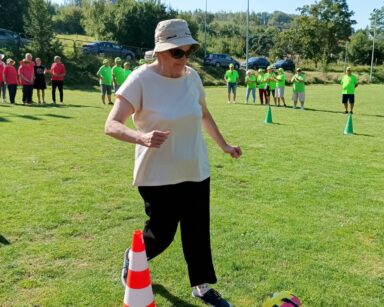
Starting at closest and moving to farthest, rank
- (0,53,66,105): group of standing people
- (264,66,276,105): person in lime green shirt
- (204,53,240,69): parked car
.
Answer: (0,53,66,105): group of standing people, (264,66,276,105): person in lime green shirt, (204,53,240,69): parked car

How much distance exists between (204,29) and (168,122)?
72716mm

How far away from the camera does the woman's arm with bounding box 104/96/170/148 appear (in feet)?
8.63

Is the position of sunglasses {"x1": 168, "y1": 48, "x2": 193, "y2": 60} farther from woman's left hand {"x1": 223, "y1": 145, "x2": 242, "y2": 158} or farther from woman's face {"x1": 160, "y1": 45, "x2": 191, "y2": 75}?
woman's left hand {"x1": 223, "y1": 145, "x2": 242, "y2": 158}

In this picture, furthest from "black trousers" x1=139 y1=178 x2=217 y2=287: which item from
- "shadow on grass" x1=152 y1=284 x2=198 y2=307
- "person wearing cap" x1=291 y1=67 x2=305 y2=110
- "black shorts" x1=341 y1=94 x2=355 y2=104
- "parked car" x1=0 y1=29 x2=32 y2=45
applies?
"parked car" x1=0 y1=29 x2=32 y2=45

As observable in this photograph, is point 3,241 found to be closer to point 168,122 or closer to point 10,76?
point 168,122

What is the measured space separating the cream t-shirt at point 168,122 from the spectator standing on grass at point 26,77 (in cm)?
1530

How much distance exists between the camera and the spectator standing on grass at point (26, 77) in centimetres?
1695

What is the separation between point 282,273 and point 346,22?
8355 centimetres

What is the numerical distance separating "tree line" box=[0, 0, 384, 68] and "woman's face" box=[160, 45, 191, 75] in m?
36.3

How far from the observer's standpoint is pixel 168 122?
117 inches

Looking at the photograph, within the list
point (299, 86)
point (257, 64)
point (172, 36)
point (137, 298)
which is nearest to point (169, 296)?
point (137, 298)

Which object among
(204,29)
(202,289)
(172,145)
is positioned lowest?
(202,289)

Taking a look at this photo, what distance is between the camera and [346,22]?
260 feet

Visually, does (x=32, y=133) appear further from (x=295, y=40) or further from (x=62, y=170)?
(x=295, y=40)
